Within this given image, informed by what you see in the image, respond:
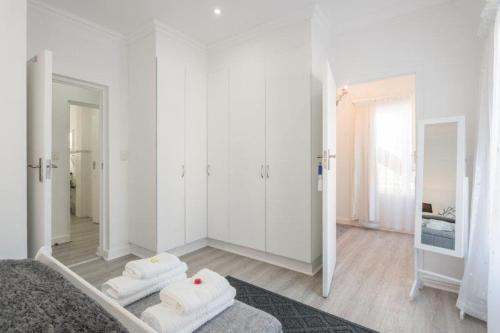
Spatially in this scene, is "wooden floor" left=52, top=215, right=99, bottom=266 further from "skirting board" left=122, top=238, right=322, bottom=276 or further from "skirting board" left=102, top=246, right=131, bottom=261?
"skirting board" left=122, top=238, right=322, bottom=276

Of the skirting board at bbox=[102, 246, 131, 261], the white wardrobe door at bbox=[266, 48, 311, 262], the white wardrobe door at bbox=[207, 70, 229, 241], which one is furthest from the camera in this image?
the white wardrobe door at bbox=[207, 70, 229, 241]

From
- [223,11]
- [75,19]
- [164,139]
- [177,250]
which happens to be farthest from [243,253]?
[75,19]

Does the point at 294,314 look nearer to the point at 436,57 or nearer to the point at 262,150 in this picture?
the point at 262,150

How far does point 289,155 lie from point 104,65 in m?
2.45

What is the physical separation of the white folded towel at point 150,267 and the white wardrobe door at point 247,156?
159cm

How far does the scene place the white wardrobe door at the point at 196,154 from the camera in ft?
10.3

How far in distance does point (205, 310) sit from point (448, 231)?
2211mm

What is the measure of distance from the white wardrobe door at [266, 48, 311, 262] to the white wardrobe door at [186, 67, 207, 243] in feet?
3.30

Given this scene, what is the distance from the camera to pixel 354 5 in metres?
2.42

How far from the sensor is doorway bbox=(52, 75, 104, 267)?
10.1 feet

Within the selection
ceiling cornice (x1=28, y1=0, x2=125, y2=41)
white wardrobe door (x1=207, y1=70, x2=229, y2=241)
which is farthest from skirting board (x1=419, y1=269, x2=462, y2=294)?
ceiling cornice (x1=28, y1=0, x2=125, y2=41)

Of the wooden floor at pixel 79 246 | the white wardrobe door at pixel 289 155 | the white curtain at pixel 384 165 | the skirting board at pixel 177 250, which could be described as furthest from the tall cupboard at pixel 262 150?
the white curtain at pixel 384 165

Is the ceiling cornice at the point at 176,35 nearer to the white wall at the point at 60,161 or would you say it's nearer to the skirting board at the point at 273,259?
the white wall at the point at 60,161

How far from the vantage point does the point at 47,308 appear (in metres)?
0.72
